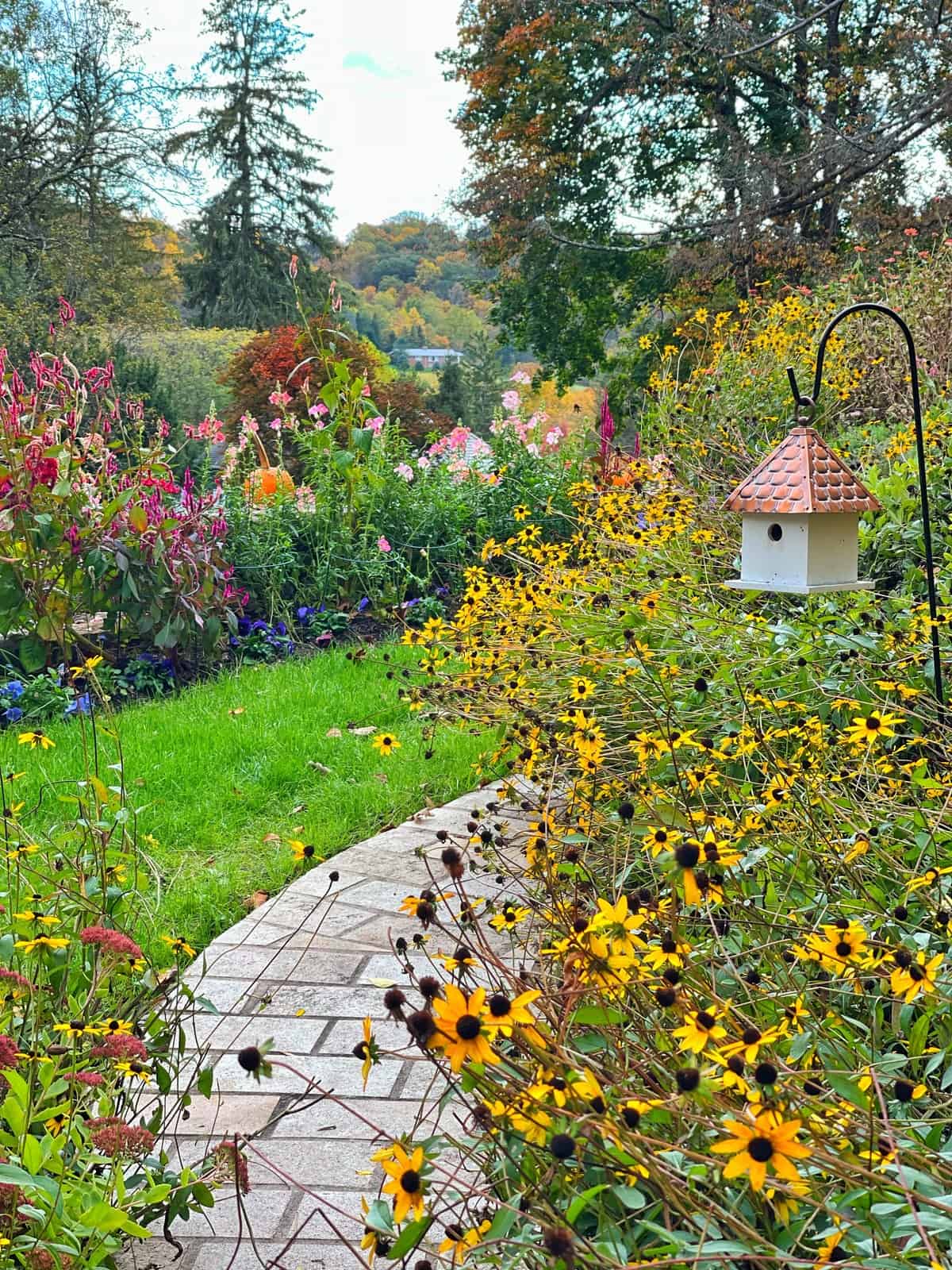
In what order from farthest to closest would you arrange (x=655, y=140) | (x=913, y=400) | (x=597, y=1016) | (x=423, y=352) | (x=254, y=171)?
(x=423, y=352), (x=254, y=171), (x=655, y=140), (x=913, y=400), (x=597, y=1016)

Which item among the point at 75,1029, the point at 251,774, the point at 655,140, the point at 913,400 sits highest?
the point at 655,140

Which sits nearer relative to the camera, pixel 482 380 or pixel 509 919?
pixel 509 919

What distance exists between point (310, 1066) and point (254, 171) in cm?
3196

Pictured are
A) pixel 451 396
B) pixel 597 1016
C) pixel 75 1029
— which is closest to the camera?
pixel 597 1016

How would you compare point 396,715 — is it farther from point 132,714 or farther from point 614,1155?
point 614,1155

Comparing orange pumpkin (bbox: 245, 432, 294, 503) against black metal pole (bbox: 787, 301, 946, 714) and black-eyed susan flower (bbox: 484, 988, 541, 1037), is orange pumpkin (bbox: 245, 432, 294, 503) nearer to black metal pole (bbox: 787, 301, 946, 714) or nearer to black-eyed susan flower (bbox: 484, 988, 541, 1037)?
black metal pole (bbox: 787, 301, 946, 714)

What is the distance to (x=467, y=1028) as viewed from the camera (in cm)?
88

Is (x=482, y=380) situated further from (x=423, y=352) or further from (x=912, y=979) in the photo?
(x=912, y=979)

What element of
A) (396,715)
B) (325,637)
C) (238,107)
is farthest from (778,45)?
(238,107)

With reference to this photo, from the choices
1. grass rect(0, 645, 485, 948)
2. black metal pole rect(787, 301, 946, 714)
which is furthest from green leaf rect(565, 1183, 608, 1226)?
grass rect(0, 645, 485, 948)

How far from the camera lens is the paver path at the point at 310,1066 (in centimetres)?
172

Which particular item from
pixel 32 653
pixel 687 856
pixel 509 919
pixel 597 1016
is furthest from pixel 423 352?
pixel 687 856

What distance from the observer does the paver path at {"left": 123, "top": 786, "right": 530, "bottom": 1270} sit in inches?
67.7

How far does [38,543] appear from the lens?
4.56 m
